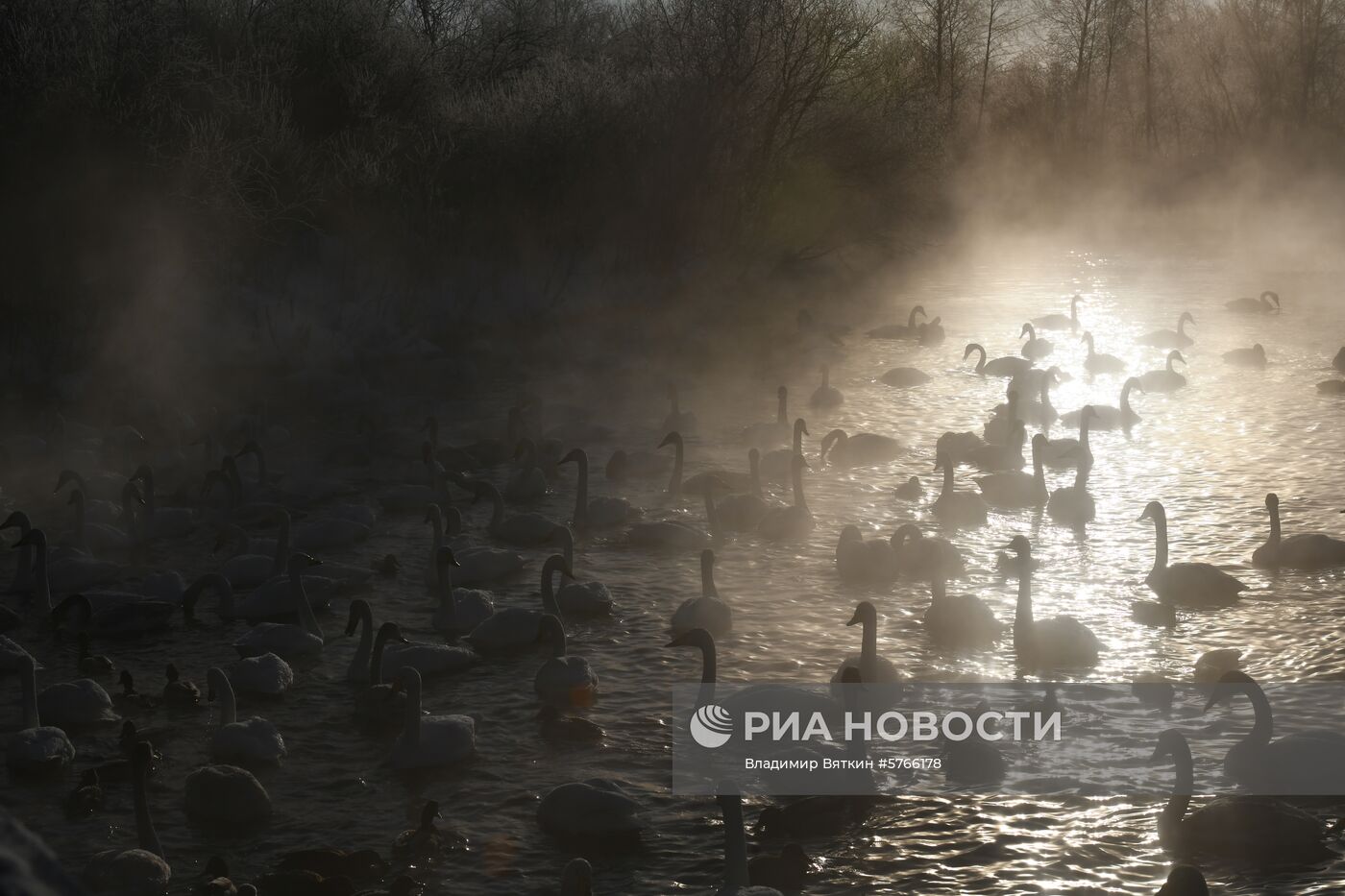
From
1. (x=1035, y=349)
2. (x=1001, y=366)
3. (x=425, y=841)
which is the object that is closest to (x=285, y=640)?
(x=425, y=841)

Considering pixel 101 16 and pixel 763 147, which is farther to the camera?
pixel 763 147

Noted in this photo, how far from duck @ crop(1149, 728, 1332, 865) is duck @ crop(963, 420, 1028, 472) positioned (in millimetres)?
9331

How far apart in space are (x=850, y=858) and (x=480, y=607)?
16.5ft

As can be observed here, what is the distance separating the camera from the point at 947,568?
44.2 feet

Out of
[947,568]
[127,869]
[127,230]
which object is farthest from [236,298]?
[127,869]

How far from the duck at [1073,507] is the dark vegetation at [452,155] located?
1588 cm

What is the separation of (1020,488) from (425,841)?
9728mm

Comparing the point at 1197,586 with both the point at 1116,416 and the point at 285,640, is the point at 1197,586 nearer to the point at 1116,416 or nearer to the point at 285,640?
the point at 285,640

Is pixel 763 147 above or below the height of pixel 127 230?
above

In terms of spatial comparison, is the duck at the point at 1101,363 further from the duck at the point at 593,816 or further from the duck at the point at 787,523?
the duck at the point at 593,816

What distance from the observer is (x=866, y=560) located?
13.3 m

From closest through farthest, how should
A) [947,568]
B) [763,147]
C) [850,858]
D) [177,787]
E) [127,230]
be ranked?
[850,858] < [177,787] < [947,568] < [127,230] < [763,147]

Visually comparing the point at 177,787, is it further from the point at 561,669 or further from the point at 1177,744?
the point at 1177,744

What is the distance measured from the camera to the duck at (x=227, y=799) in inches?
342
